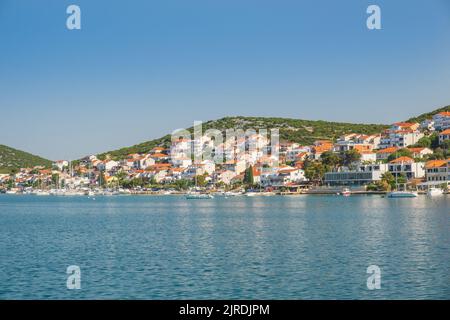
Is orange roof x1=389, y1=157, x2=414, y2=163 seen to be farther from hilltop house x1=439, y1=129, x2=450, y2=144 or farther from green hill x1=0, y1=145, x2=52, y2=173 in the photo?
green hill x1=0, y1=145, x2=52, y2=173

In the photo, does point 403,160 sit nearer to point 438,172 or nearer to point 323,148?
point 438,172

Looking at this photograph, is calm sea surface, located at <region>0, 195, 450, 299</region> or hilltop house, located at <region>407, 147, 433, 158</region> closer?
calm sea surface, located at <region>0, 195, 450, 299</region>

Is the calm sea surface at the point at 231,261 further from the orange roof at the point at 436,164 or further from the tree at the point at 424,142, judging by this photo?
the tree at the point at 424,142

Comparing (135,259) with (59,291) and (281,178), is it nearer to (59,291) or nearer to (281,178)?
(59,291)

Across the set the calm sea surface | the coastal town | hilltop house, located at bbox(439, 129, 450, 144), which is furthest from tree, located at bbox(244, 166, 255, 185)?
the calm sea surface
